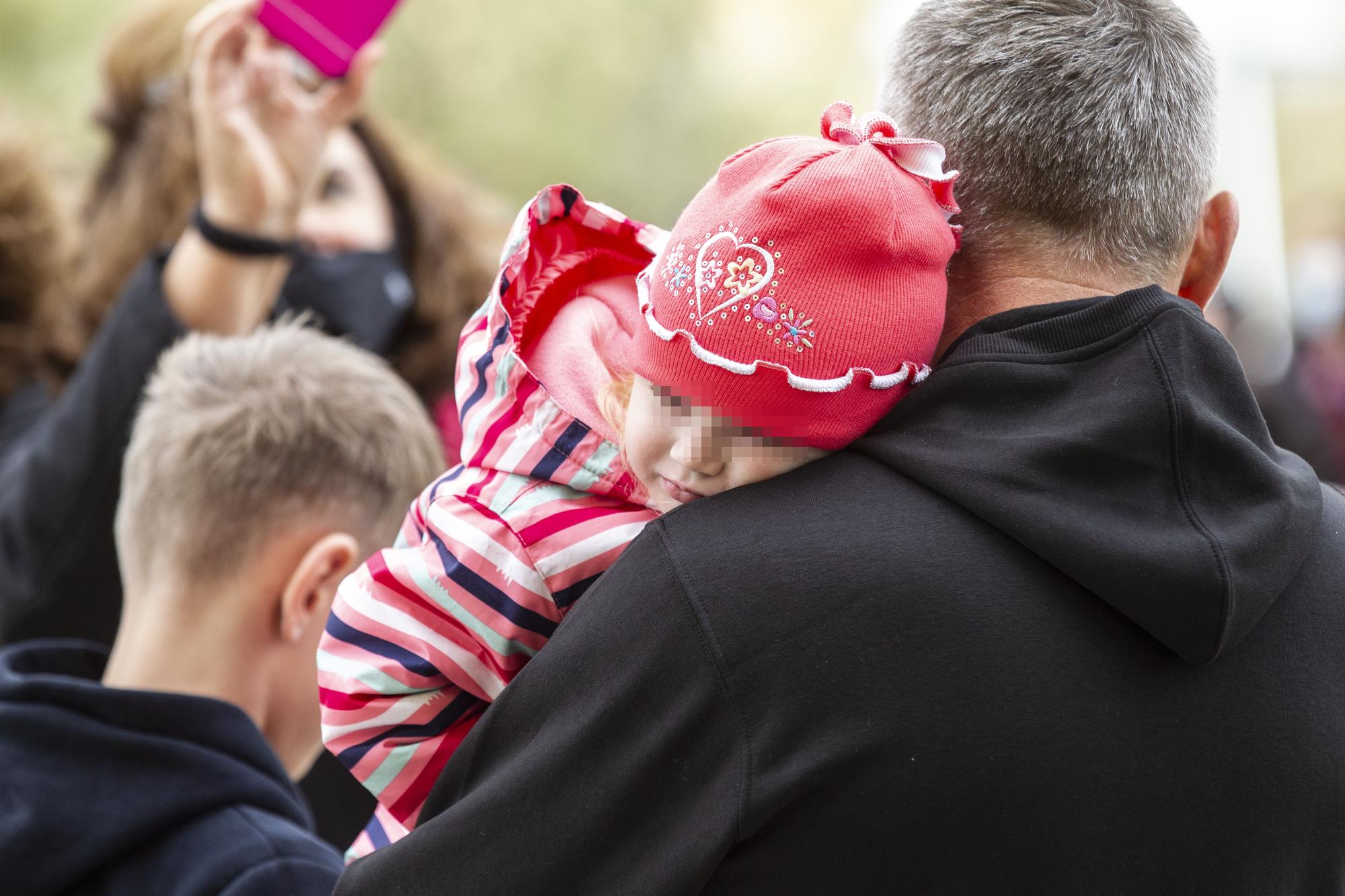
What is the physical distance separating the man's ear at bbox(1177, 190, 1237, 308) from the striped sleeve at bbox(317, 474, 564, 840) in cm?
75

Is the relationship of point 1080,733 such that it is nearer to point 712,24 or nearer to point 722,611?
point 722,611

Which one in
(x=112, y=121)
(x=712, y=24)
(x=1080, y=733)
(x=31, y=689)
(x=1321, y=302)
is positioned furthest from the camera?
(x=712, y=24)

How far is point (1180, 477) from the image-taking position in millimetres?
→ 1086

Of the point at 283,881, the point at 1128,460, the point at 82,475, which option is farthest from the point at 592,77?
the point at 1128,460

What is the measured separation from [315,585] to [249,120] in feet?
3.35

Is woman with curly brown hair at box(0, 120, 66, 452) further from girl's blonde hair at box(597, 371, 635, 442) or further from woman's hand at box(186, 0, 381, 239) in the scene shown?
girl's blonde hair at box(597, 371, 635, 442)

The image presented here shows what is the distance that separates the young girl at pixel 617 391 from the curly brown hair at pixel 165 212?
2013mm

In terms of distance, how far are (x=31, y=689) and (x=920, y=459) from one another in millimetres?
1320

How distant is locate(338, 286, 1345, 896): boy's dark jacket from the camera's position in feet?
3.48

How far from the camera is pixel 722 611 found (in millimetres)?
1081

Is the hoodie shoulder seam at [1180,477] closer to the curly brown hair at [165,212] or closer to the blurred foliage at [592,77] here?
the curly brown hair at [165,212]

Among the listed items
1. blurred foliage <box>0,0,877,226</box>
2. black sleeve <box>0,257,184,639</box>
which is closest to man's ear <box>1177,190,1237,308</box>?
black sleeve <box>0,257,184,639</box>

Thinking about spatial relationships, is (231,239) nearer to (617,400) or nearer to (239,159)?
(239,159)

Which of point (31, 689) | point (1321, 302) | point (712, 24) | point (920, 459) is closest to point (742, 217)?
point (920, 459)
